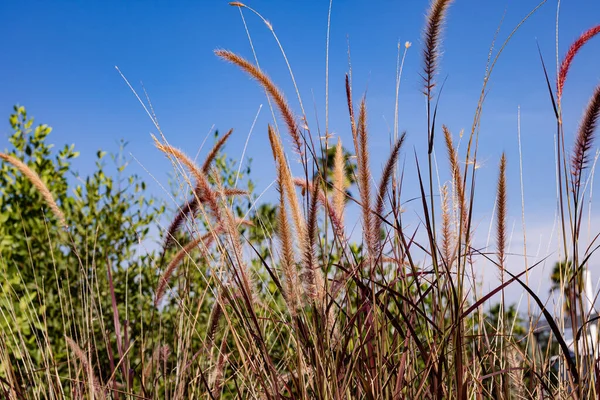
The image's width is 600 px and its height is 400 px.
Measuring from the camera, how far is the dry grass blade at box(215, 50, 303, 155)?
169 centimetres

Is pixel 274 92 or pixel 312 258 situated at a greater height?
pixel 274 92

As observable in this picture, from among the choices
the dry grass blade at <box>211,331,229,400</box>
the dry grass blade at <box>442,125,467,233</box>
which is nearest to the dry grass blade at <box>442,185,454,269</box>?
the dry grass blade at <box>442,125,467,233</box>

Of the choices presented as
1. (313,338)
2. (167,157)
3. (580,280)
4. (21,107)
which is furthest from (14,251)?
(580,280)

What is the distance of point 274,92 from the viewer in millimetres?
1708

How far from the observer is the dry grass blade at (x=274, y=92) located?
5.55ft

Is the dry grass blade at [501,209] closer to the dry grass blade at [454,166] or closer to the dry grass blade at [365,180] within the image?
the dry grass blade at [454,166]

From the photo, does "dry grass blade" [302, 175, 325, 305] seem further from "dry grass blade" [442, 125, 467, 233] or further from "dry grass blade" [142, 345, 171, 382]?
"dry grass blade" [142, 345, 171, 382]

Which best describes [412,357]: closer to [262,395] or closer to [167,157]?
[262,395]

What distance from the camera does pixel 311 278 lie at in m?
1.61

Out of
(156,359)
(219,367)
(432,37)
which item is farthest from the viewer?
(156,359)

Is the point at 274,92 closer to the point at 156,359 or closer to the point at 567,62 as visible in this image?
the point at 567,62

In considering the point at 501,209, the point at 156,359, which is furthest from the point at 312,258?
the point at 156,359

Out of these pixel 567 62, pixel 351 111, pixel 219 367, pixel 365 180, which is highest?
pixel 567 62

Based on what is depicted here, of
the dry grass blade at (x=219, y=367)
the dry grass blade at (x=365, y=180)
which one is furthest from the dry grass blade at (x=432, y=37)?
the dry grass blade at (x=219, y=367)
